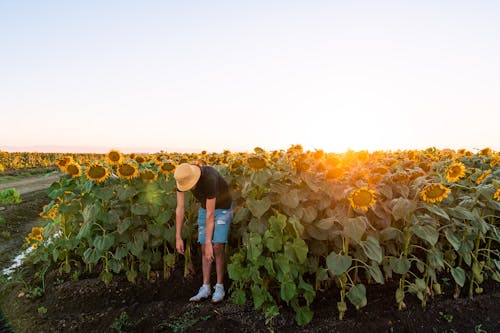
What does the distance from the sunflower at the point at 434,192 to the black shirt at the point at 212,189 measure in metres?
2.38

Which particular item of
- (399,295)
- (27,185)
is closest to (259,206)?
(399,295)

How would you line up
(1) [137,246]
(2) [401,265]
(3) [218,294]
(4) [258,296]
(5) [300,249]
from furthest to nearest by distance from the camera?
(1) [137,246] < (3) [218,294] < (4) [258,296] < (5) [300,249] < (2) [401,265]

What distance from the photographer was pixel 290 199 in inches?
184

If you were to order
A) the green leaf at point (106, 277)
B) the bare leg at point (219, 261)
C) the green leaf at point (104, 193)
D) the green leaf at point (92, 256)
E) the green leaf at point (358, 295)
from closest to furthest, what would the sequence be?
the green leaf at point (358, 295) → the bare leg at point (219, 261) → the green leaf at point (104, 193) → the green leaf at point (92, 256) → the green leaf at point (106, 277)

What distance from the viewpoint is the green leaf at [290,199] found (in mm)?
4636

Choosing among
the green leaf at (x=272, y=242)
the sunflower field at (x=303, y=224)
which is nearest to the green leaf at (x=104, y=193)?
the sunflower field at (x=303, y=224)

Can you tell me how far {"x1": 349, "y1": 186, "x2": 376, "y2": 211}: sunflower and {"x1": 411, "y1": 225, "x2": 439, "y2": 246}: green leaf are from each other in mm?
642

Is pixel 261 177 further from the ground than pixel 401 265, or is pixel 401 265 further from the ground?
pixel 261 177

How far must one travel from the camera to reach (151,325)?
16.4 ft

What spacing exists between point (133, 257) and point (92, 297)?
77cm

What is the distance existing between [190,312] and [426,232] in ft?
9.81

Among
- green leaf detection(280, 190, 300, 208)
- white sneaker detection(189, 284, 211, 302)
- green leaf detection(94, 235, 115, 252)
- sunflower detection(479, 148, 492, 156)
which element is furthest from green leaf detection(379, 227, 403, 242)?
sunflower detection(479, 148, 492, 156)

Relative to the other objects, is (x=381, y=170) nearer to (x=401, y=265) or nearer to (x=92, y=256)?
(x=401, y=265)

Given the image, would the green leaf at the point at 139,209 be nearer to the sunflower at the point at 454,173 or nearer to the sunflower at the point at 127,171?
the sunflower at the point at 127,171
